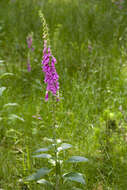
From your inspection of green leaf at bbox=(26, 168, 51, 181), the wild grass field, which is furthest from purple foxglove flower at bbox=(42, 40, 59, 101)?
green leaf at bbox=(26, 168, 51, 181)

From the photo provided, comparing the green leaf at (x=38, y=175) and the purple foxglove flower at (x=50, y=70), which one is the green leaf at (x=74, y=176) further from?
the purple foxglove flower at (x=50, y=70)

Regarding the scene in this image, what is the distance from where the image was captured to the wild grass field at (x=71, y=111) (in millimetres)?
2385

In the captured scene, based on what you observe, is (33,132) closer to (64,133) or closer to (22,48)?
(64,133)

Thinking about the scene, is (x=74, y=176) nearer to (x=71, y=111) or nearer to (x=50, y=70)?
(x=50, y=70)

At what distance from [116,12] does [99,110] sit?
11.1ft

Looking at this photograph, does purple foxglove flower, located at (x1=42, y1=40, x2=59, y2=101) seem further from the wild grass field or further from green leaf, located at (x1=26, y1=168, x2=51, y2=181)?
green leaf, located at (x1=26, y1=168, x2=51, y2=181)

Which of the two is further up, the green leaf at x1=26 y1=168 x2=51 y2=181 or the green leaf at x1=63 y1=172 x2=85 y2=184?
the green leaf at x1=26 y1=168 x2=51 y2=181

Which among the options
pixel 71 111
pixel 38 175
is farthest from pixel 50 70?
pixel 71 111

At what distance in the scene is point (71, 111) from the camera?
3.25m

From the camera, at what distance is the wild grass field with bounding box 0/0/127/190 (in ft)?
7.82

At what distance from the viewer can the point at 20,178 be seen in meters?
2.45

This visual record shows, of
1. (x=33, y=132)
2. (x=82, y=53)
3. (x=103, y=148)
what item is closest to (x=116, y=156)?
(x=103, y=148)

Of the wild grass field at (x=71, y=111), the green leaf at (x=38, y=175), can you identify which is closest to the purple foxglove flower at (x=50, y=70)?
the wild grass field at (x=71, y=111)

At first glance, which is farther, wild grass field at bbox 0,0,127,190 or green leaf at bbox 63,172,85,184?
wild grass field at bbox 0,0,127,190
